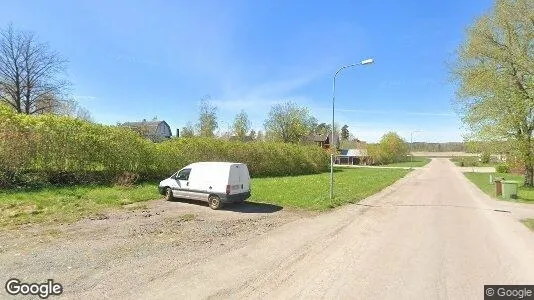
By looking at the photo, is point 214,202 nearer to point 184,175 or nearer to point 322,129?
point 184,175

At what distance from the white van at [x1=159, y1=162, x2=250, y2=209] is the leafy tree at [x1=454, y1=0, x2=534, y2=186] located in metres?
21.9

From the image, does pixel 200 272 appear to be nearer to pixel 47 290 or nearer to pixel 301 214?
pixel 47 290

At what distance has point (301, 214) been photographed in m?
13.8

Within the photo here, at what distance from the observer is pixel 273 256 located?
8.17 m

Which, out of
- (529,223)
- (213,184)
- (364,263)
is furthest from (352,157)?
(364,263)

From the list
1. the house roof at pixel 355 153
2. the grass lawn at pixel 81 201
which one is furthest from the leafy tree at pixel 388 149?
the grass lawn at pixel 81 201

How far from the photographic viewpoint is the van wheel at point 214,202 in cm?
1440

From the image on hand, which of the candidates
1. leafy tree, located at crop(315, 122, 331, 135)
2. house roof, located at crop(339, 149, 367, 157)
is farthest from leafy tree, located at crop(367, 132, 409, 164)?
leafy tree, located at crop(315, 122, 331, 135)

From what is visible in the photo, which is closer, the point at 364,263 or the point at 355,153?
the point at 364,263

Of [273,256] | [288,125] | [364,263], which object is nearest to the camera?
[364,263]

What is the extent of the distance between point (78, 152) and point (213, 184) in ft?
32.3

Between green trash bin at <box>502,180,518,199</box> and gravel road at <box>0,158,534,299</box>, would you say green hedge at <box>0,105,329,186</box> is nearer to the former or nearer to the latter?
gravel road at <box>0,158,534,299</box>

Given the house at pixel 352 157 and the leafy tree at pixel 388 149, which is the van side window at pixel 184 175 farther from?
the leafy tree at pixel 388 149

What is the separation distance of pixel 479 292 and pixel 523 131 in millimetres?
26719
